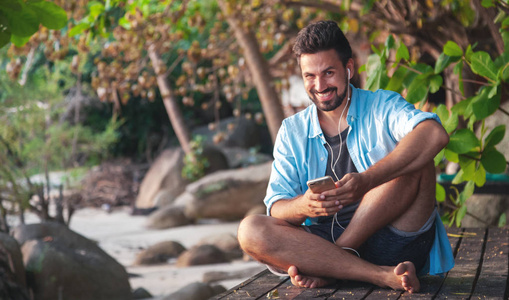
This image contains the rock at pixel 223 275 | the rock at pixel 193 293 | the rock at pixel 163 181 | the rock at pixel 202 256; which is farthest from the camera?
the rock at pixel 163 181

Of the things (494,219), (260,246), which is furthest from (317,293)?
(494,219)

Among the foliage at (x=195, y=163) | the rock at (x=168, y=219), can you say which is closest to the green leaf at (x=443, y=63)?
the rock at (x=168, y=219)

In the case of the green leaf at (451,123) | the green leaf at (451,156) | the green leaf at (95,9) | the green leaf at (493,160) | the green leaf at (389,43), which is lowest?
the green leaf at (493,160)

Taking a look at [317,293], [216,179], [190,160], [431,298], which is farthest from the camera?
[190,160]

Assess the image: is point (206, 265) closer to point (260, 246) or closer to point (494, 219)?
point (494, 219)

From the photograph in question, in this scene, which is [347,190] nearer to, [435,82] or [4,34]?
[435,82]

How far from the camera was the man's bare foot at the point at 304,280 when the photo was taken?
8.96 feet

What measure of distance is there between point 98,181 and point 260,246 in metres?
10.4

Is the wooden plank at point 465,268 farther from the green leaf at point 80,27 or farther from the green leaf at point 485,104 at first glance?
the green leaf at point 80,27

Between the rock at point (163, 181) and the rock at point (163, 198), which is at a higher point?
the rock at point (163, 181)

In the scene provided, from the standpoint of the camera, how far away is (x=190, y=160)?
11.8 meters

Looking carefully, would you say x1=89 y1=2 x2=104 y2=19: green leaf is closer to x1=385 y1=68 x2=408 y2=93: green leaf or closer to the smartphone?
x1=385 y1=68 x2=408 y2=93: green leaf

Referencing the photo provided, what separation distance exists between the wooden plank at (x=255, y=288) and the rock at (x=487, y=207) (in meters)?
2.25

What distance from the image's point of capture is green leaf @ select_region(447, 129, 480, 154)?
3092 mm
